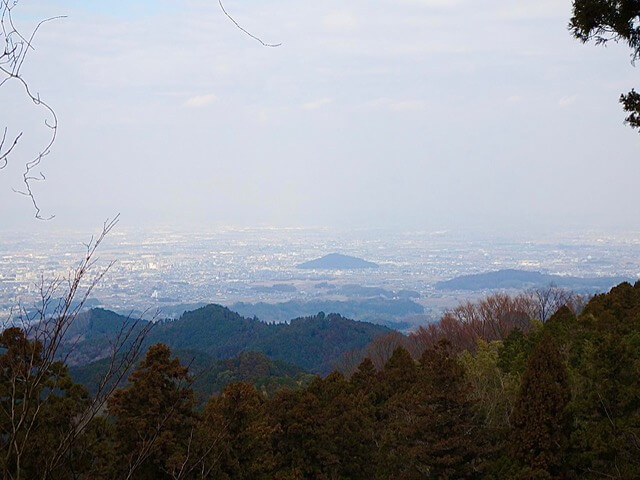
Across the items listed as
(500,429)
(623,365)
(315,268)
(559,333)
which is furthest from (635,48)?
(315,268)

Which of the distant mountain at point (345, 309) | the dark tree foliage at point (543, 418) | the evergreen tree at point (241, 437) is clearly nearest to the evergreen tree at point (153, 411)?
the evergreen tree at point (241, 437)

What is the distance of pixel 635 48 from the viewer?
4203mm

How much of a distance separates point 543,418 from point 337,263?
123841 mm

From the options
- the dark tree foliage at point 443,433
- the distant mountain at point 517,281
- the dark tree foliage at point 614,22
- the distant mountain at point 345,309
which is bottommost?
the distant mountain at point 345,309

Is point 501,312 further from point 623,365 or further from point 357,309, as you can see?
point 357,309

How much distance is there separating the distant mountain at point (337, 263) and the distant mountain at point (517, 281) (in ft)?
101

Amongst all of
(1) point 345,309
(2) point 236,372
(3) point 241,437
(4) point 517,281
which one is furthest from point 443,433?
(4) point 517,281

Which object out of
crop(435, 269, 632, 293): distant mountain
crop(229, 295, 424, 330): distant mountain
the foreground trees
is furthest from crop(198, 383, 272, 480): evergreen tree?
crop(435, 269, 632, 293): distant mountain

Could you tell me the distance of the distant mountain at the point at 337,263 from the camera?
131 meters

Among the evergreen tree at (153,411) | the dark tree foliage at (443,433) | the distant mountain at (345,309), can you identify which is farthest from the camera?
the distant mountain at (345,309)

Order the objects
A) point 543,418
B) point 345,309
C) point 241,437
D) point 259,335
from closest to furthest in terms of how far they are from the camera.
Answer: point 241,437, point 543,418, point 259,335, point 345,309

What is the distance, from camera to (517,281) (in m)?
92.0

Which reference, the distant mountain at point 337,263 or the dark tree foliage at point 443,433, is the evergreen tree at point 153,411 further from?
the distant mountain at point 337,263

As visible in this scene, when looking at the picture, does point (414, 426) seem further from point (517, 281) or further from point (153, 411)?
point (517, 281)
